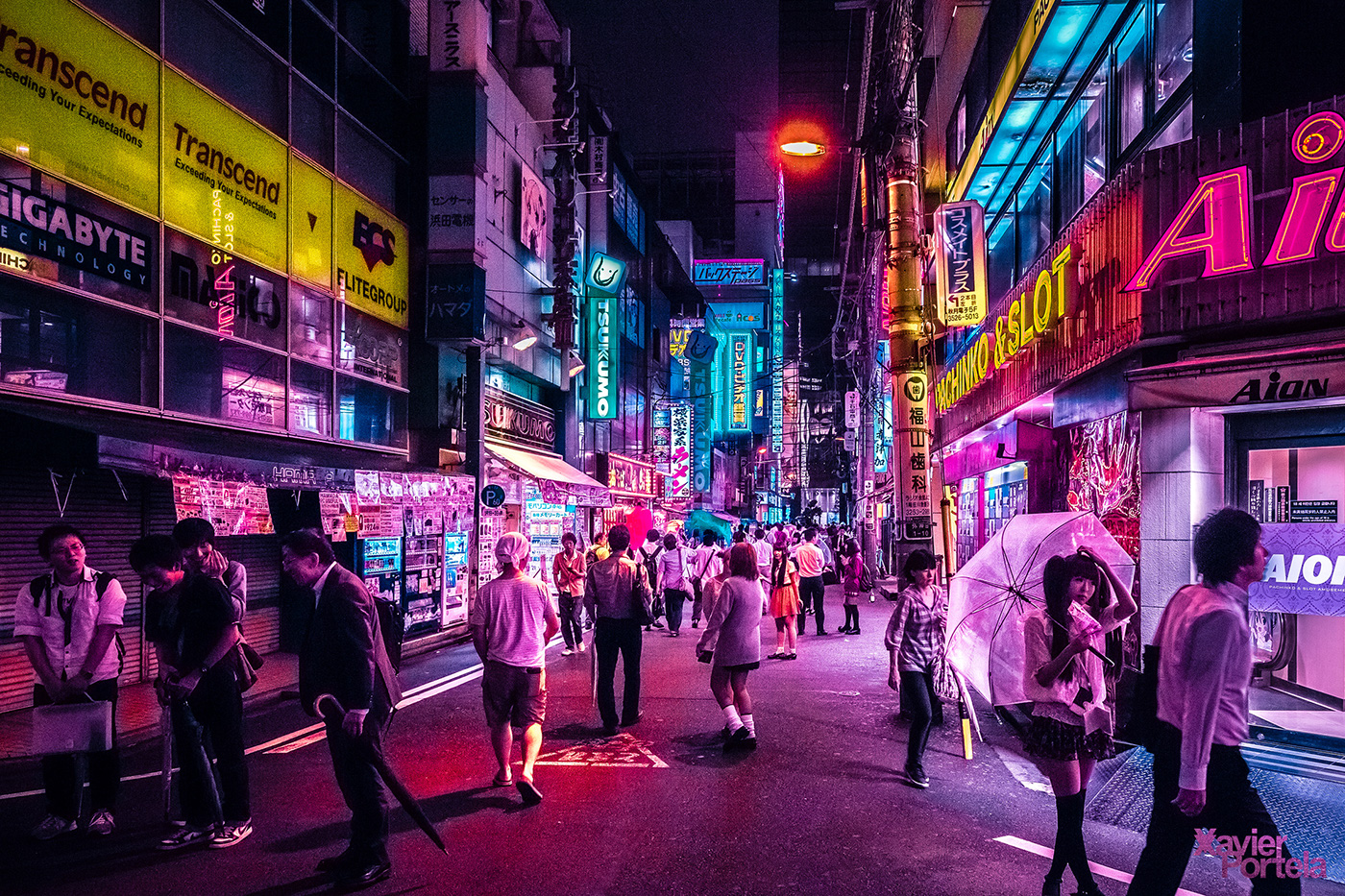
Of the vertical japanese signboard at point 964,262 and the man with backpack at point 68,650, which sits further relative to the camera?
the vertical japanese signboard at point 964,262

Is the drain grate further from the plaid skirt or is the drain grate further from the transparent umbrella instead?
the transparent umbrella

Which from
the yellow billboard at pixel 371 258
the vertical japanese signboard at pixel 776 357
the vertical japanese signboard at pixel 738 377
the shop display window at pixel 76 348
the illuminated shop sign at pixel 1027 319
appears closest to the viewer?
the shop display window at pixel 76 348

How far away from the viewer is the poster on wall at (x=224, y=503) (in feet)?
34.0

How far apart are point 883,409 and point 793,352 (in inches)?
2252

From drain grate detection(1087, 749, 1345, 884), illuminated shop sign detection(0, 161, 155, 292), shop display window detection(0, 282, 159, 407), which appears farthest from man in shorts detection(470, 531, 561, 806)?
illuminated shop sign detection(0, 161, 155, 292)

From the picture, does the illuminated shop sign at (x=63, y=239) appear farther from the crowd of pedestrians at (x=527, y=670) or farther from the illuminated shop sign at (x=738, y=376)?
the illuminated shop sign at (x=738, y=376)

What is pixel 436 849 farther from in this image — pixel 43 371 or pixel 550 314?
pixel 550 314

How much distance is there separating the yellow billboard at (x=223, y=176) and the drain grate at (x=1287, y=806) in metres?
12.3

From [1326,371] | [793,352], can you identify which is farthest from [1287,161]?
[793,352]

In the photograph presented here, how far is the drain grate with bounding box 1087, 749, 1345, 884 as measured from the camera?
5.80 meters

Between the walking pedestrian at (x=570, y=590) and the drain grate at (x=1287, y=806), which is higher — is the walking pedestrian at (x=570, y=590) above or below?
above

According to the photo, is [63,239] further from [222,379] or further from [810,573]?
[810,573]

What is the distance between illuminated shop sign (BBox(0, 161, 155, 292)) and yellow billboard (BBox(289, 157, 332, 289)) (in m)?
3.47

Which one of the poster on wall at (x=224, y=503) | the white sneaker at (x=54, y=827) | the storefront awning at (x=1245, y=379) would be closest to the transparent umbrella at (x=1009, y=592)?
the storefront awning at (x=1245, y=379)
